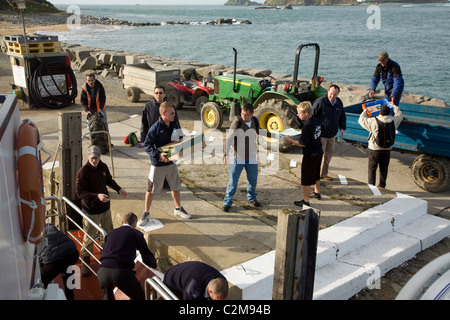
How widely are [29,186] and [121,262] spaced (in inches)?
53.0

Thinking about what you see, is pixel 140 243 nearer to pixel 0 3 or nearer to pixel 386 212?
pixel 386 212

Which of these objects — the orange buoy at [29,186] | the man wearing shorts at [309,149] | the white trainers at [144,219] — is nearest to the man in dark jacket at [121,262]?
the orange buoy at [29,186]

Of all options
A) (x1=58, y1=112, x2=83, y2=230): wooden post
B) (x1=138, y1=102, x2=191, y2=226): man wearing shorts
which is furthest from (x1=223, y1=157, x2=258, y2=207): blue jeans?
(x1=58, y1=112, x2=83, y2=230): wooden post

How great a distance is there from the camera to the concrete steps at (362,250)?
16.1 ft

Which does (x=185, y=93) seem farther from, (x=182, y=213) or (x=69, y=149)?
(x=182, y=213)

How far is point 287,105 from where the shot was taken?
9391mm

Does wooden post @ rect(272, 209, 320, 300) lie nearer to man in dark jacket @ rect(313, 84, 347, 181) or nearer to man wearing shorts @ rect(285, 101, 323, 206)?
man wearing shorts @ rect(285, 101, 323, 206)

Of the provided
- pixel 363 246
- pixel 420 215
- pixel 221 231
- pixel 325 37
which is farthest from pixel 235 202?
pixel 325 37

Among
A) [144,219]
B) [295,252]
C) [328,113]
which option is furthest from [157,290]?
[328,113]

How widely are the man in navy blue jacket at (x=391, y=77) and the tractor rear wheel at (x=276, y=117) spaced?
2.00 m

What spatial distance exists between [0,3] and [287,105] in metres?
67.0

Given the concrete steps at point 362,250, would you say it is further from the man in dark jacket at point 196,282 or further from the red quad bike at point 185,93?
the red quad bike at point 185,93

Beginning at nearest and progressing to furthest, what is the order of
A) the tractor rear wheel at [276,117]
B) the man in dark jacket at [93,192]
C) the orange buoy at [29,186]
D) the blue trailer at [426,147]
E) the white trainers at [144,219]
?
the orange buoy at [29,186]
the man in dark jacket at [93,192]
the white trainers at [144,219]
the blue trailer at [426,147]
the tractor rear wheel at [276,117]

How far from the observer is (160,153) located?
570cm
